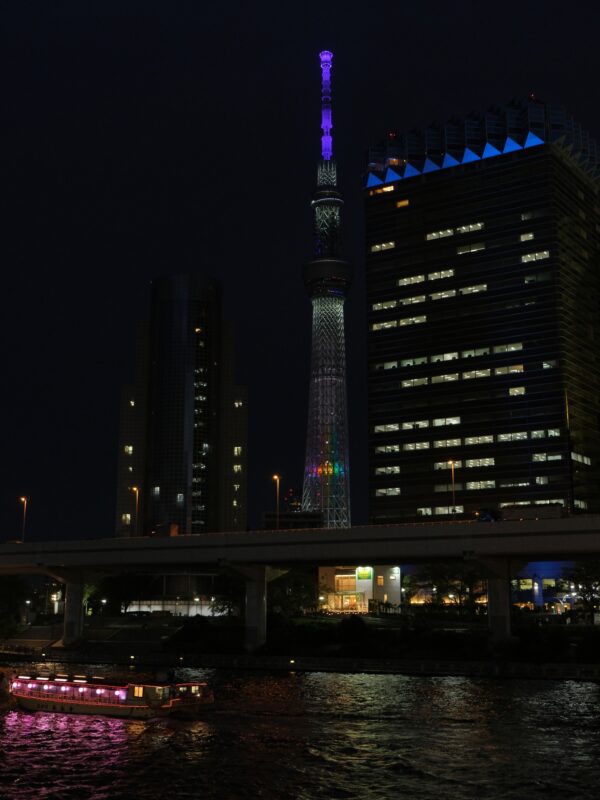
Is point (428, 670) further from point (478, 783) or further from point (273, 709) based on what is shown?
point (478, 783)

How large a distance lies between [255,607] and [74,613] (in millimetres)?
25433

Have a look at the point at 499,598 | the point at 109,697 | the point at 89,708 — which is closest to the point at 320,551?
the point at 499,598

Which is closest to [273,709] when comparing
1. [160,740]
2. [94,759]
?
[160,740]

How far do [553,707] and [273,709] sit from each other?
18.1 m

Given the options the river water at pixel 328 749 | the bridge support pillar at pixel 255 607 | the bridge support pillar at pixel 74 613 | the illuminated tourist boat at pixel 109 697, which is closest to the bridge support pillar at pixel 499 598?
the river water at pixel 328 749

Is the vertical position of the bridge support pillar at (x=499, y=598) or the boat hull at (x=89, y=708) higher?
the bridge support pillar at (x=499, y=598)

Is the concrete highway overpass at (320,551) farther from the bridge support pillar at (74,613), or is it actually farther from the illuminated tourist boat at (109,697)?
the illuminated tourist boat at (109,697)

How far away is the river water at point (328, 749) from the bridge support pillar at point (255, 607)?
27792 millimetres

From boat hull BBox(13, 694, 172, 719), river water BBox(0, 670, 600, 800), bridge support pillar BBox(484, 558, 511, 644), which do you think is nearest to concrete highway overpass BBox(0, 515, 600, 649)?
bridge support pillar BBox(484, 558, 511, 644)

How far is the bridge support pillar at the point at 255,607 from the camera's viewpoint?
3834 inches

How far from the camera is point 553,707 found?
61.0 metres

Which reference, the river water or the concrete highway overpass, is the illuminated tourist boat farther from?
the concrete highway overpass

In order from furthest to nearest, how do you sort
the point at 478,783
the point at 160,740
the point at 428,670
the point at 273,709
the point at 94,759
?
the point at 428,670, the point at 273,709, the point at 160,740, the point at 94,759, the point at 478,783

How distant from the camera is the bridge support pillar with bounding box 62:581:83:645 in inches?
→ 4350
